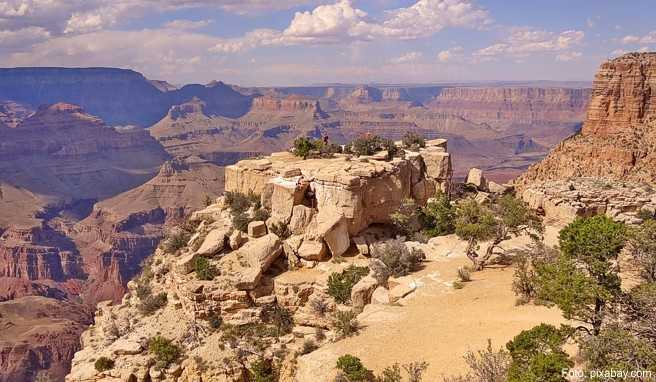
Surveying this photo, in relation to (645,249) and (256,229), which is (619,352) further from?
(256,229)

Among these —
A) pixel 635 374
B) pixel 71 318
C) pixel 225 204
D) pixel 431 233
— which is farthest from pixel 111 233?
pixel 635 374

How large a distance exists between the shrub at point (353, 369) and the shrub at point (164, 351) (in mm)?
8367

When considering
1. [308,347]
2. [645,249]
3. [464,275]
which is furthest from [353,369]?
[645,249]

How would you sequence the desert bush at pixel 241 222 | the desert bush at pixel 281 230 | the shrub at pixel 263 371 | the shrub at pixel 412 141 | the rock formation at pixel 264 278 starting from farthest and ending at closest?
the shrub at pixel 412 141, the desert bush at pixel 241 222, the desert bush at pixel 281 230, the rock formation at pixel 264 278, the shrub at pixel 263 371

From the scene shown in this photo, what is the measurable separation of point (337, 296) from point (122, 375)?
10.2m

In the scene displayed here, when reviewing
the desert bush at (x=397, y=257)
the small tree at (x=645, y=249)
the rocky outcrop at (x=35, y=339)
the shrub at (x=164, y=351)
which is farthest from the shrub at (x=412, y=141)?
the rocky outcrop at (x=35, y=339)

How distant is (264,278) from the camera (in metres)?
25.2

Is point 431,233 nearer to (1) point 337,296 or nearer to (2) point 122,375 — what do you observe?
(1) point 337,296

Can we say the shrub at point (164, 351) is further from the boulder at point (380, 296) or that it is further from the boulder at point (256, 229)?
the boulder at point (380, 296)

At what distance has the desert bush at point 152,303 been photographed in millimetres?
26688

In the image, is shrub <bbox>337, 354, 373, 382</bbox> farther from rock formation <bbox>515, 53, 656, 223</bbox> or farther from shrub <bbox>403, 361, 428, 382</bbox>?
rock formation <bbox>515, 53, 656, 223</bbox>

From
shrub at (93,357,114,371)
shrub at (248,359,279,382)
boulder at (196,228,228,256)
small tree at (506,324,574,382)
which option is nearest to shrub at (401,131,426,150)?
boulder at (196,228,228,256)

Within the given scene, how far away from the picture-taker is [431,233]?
30.5 metres

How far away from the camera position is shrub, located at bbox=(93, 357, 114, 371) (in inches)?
830
